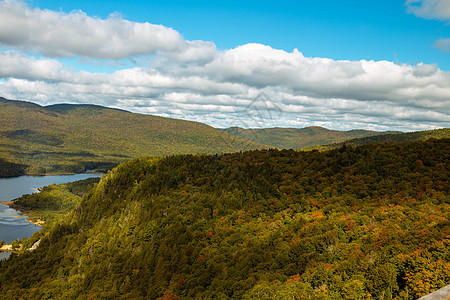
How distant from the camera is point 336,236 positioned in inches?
2031

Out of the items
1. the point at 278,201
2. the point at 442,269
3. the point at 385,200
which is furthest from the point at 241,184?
the point at 442,269

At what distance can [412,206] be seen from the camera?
2315 inches

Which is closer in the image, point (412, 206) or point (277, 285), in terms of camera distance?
point (277, 285)

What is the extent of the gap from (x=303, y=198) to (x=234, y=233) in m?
26.4

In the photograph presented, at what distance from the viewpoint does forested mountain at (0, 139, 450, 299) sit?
3566 cm

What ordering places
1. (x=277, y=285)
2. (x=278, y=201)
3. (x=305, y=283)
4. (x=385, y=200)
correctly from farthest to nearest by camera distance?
(x=278, y=201), (x=385, y=200), (x=277, y=285), (x=305, y=283)

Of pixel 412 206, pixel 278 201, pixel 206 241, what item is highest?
pixel 412 206

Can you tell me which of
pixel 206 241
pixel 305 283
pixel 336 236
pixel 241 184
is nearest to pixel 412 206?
pixel 336 236

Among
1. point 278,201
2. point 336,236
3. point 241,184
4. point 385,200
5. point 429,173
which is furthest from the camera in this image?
point 241,184

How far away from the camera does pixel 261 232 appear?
269ft

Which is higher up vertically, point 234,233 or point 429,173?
point 429,173

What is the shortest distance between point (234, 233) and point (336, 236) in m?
44.4

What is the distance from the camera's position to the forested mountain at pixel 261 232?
35656 millimetres

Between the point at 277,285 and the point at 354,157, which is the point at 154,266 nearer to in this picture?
the point at 277,285
